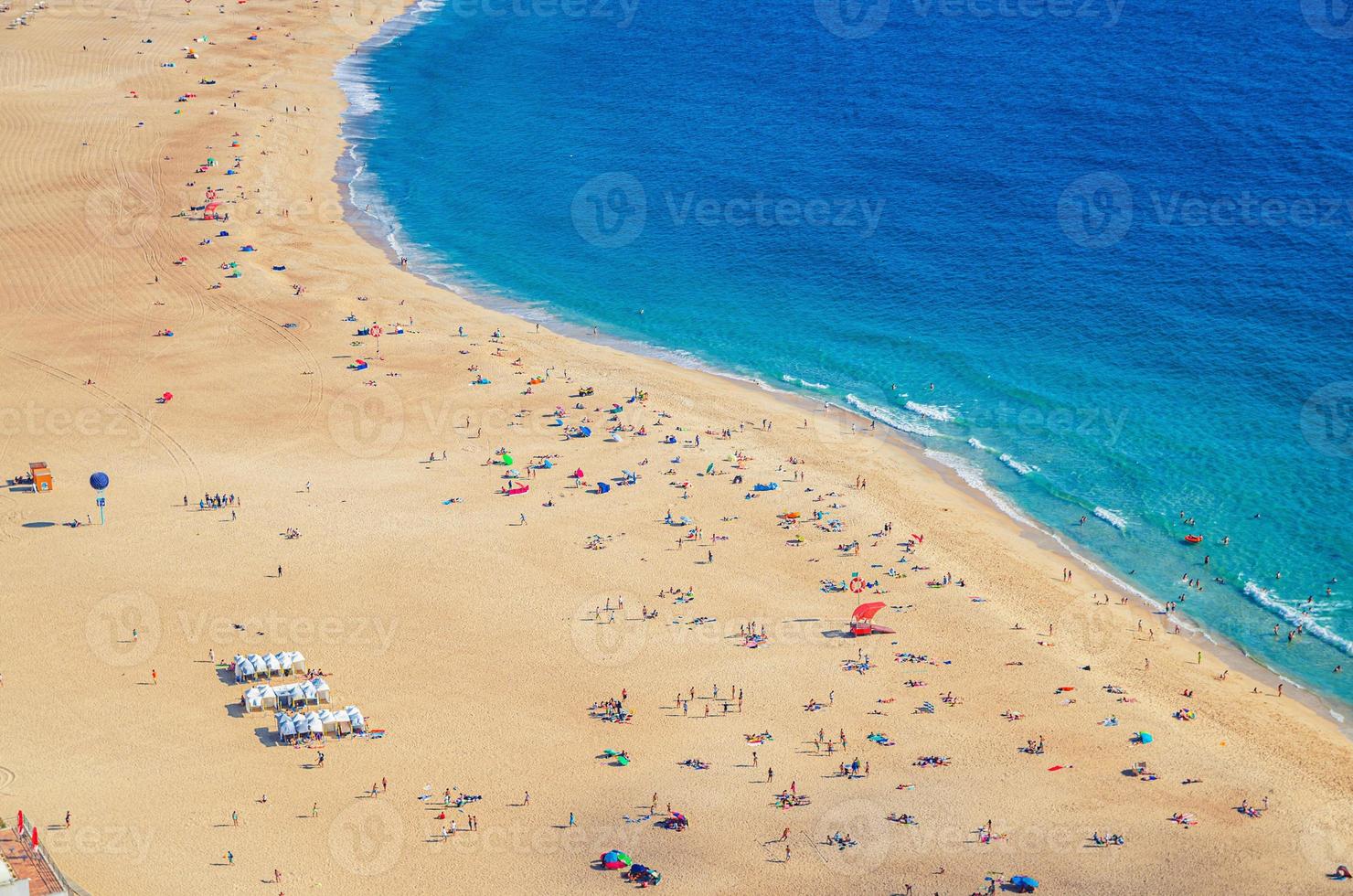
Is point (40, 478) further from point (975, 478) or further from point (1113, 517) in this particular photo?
point (1113, 517)

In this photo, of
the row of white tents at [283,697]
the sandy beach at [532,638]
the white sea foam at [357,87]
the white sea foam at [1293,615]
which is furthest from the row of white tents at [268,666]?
the white sea foam at [357,87]

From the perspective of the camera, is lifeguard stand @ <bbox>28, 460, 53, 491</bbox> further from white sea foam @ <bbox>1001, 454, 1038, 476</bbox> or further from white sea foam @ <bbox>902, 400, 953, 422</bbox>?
white sea foam @ <bbox>1001, 454, 1038, 476</bbox>

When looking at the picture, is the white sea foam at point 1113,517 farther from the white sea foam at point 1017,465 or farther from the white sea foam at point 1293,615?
the white sea foam at point 1293,615

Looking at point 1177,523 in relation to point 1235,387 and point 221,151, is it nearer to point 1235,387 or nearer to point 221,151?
point 1235,387

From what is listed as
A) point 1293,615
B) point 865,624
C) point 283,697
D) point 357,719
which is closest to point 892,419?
point 865,624

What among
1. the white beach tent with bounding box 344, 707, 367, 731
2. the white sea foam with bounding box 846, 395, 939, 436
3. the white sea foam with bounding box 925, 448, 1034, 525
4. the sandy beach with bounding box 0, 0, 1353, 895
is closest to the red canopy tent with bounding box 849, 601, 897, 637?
the sandy beach with bounding box 0, 0, 1353, 895

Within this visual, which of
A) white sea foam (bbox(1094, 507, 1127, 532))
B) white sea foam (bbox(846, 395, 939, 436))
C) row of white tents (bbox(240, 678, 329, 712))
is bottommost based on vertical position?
row of white tents (bbox(240, 678, 329, 712))
